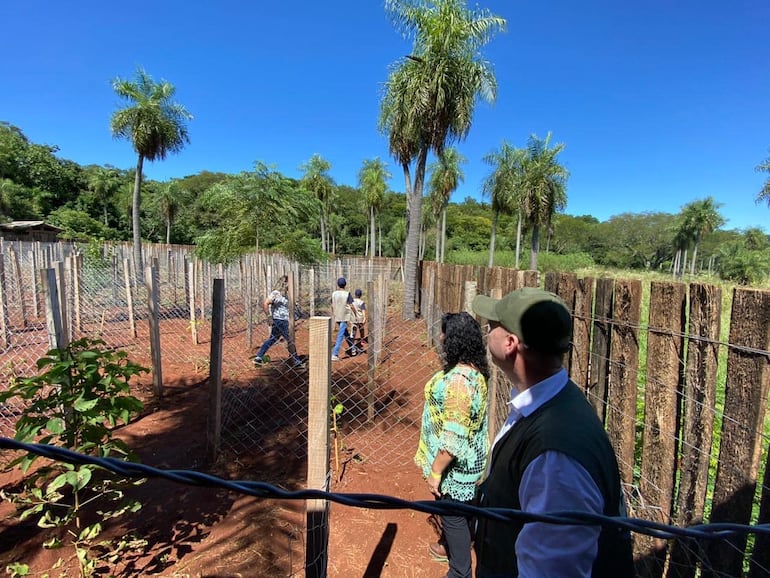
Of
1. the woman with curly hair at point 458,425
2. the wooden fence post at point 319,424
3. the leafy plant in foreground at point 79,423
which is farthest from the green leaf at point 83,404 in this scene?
the woman with curly hair at point 458,425

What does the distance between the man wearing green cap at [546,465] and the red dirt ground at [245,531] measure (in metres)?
1.63

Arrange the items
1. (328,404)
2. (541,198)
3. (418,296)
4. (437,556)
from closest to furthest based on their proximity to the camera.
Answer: (328,404), (437,556), (418,296), (541,198)

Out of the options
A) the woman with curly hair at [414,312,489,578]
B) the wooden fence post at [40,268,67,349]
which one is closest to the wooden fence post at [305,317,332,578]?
the woman with curly hair at [414,312,489,578]

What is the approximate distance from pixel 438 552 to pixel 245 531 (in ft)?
4.63

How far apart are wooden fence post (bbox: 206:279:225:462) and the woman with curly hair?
2004 mm

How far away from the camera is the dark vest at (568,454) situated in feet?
3.22

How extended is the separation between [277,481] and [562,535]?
10.4ft

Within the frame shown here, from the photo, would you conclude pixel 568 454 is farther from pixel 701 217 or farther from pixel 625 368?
pixel 701 217

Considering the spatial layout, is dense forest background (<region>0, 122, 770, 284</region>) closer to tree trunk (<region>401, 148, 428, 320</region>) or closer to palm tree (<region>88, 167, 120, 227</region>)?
palm tree (<region>88, 167, 120, 227</region>)

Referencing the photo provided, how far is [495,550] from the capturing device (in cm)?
130

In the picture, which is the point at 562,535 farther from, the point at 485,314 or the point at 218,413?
the point at 218,413

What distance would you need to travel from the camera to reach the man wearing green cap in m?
0.95

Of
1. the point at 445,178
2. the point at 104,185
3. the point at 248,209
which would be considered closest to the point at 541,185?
the point at 445,178

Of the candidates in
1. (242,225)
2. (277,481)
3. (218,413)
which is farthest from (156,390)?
(242,225)
